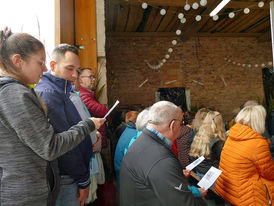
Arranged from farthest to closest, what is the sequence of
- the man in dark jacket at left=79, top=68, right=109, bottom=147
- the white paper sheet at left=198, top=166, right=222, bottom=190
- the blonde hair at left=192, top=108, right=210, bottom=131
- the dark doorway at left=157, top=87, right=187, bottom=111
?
the dark doorway at left=157, top=87, right=187, bottom=111, the blonde hair at left=192, top=108, right=210, bottom=131, the man in dark jacket at left=79, top=68, right=109, bottom=147, the white paper sheet at left=198, top=166, right=222, bottom=190

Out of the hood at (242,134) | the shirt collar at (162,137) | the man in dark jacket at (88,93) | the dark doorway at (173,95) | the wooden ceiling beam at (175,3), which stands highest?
the wooden ceiling beam at (175,3)

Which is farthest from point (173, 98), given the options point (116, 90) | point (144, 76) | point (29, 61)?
point (29, 61)

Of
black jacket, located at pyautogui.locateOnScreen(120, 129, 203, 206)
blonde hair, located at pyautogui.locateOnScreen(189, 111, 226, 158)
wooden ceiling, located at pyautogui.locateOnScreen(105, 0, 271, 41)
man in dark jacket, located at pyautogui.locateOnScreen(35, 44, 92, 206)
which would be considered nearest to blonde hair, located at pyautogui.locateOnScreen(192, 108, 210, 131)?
blonde hair, located at pyautogui.locateOnScreen(189, 111, 226, 158)

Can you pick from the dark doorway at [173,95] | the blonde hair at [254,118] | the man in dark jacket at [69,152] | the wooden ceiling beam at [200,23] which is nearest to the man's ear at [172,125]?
the man in dark jacket at [69,152]

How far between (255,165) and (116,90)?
6401mm

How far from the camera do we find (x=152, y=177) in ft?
4.11

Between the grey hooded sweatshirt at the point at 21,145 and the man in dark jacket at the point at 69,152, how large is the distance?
286 mm

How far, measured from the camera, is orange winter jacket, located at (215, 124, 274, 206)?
2.09 metres

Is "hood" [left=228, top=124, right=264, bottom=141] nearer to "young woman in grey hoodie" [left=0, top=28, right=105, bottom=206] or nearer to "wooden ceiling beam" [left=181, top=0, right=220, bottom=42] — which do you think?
"young woman in grey hoodie" [left=0, top=28, right=105, bottom=206]

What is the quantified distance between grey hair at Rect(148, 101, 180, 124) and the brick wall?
654cm

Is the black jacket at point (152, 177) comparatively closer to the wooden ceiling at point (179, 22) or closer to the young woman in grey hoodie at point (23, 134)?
the young woman in grey hoodie at point (23, 134)

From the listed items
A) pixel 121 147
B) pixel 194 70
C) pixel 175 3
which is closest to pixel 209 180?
pixel 121 147

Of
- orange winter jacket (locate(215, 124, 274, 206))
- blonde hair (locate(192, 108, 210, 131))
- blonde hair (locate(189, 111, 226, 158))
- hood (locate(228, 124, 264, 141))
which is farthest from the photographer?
blonde hair (locate(192, 108, 210, 131))

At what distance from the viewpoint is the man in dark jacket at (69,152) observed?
1282 millimetres
